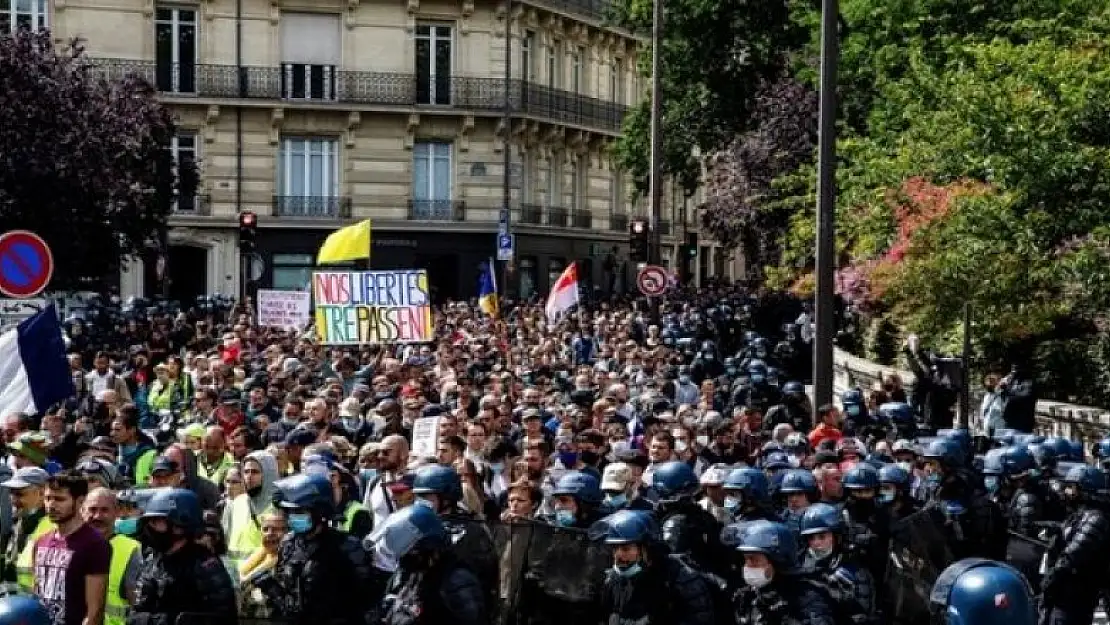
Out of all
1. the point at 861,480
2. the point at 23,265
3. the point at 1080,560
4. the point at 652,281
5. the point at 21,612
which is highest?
the point at 23,265

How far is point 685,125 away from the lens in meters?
47.1

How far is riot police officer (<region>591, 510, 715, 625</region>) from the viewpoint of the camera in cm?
872

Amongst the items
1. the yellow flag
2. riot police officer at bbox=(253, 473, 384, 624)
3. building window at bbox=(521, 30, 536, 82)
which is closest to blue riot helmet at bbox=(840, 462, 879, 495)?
riot police officer at bbox=(253, 473, 384, 624)

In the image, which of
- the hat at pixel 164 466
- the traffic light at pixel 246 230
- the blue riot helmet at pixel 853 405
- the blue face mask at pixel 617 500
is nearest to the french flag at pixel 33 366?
the hat at pixel 164 466

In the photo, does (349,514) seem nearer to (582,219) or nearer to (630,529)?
(630,529)

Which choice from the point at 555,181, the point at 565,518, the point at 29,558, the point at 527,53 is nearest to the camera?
the point at 29,558

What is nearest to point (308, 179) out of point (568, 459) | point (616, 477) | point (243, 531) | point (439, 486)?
point (568, 459)

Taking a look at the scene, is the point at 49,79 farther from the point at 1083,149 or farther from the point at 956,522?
the point at 956,522

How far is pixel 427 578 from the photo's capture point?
847 centimetres

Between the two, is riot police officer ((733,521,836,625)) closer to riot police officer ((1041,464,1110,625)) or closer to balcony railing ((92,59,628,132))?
riot police officer ((1041,464,1110,625))

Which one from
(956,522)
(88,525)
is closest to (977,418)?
(956,522)

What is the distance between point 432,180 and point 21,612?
45606 mm

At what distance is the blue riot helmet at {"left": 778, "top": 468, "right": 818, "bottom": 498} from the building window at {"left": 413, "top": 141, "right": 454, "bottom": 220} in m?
40.0

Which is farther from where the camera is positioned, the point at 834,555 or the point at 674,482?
the point at 674,482
